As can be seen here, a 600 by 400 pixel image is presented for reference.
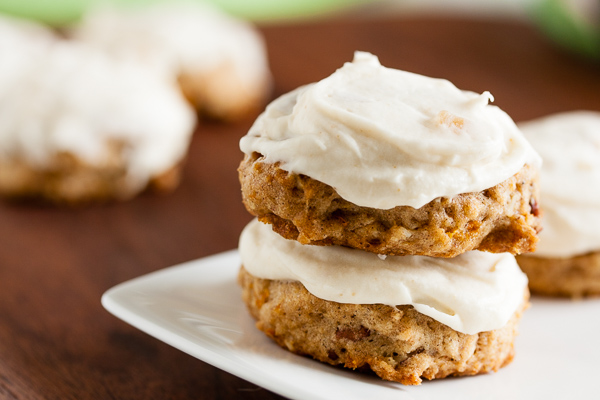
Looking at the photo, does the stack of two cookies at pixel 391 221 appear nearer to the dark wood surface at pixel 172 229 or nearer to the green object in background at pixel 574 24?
the dark wood surface at pixel 172 229

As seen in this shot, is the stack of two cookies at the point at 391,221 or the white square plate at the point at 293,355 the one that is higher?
the stack of two cookies at the point at 391,221

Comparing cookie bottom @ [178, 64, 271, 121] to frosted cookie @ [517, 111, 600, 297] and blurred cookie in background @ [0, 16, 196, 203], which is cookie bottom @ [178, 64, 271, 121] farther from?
frosted cookie @ [517, 111, 600, 297]

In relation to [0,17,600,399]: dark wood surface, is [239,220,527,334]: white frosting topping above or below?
above

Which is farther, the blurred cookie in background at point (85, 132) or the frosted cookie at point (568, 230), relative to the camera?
the blurred cookie in background at point (85, 132)

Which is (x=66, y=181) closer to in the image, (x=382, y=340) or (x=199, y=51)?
(x=199, y=51)

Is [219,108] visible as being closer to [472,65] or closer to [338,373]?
[472,65]

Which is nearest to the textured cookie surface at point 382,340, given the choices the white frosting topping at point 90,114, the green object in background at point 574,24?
the white frosting topping at point 90,114

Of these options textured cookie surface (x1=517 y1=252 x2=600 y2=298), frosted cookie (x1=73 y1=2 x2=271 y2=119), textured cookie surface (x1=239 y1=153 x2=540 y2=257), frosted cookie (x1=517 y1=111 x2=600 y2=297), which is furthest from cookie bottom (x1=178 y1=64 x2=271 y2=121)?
textured cookie surface (x1=239 y1=153 x2=540 y2=257)

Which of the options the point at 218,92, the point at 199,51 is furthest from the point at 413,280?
the point at 199,51
